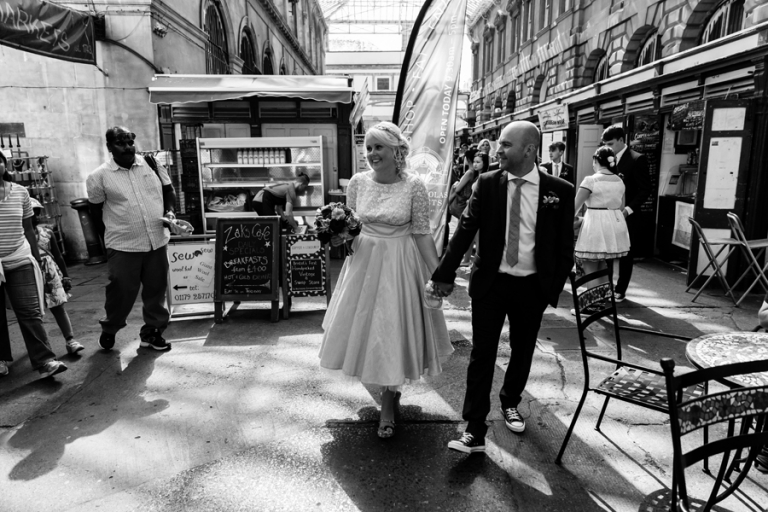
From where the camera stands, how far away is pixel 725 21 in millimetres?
12195

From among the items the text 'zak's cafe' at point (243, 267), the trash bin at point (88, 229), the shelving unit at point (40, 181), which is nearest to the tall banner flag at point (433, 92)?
the text 'zak's cafe' at point (243, 267)

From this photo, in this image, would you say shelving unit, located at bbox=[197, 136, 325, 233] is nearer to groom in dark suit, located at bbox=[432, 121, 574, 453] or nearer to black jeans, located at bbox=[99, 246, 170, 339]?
black jeans, located at bbox=[99, 246, 170, 339]

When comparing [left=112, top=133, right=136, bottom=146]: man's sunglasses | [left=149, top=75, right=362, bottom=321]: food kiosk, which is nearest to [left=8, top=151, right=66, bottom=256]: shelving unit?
[left=149, top=75, right=362, bottom=321]: food kiosk

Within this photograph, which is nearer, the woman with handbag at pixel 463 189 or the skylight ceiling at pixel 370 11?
the woman with handbag at pixel 463 189

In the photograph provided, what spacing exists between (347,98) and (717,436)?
299 inches

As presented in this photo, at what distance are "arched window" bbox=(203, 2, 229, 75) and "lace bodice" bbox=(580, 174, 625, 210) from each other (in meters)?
10.2

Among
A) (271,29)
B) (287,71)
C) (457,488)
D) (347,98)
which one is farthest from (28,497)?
(287,71)

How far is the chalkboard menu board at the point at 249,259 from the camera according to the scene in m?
5.98

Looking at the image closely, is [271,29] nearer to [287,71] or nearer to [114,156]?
[287,71]

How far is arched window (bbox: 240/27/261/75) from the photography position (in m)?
17.5

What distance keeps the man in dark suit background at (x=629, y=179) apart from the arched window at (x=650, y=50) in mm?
10603

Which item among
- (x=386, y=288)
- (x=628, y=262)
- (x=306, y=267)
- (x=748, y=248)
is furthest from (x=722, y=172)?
(x=386, y=288)

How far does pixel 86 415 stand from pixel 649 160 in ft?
32.4

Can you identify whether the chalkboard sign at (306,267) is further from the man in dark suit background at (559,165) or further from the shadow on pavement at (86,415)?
the man in dark suit background at (559,165)
